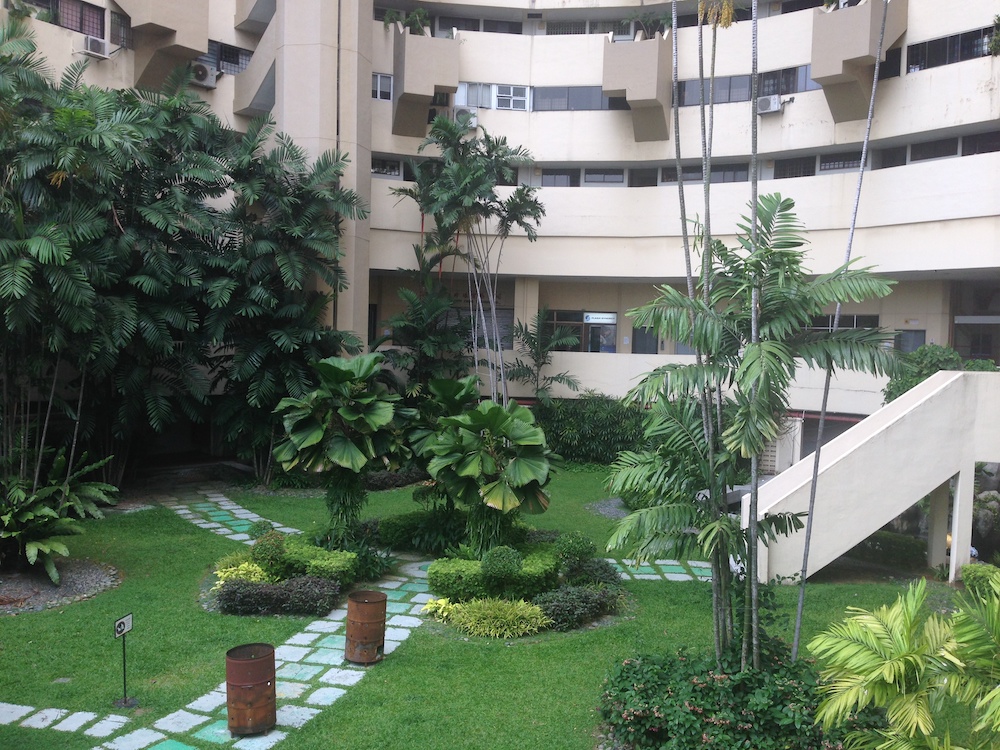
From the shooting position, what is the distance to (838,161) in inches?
733

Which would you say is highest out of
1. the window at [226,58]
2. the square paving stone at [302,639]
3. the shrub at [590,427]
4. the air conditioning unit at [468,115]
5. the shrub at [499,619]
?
the window at [226,58]

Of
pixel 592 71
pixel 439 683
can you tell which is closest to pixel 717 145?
pixel 592 71

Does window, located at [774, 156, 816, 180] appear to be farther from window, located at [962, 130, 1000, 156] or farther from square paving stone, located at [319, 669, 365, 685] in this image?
square paving stone, located at [319, 669, 365, 685]

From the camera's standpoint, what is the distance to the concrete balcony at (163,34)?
1622 centimetres

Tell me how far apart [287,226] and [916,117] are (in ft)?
42.7

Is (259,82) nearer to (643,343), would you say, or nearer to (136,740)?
(643,343)

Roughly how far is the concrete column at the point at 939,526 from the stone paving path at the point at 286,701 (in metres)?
4.39

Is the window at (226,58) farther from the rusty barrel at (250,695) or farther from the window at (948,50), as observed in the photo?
the rusty barrel at (250,695)

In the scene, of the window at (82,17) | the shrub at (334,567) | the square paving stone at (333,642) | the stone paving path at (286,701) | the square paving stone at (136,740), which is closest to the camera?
the square paving stone at (136,740)

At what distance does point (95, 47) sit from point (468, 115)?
25.7ft

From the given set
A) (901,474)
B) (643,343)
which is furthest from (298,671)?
(643,343)

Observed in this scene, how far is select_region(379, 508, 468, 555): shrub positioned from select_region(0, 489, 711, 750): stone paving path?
795 millimetres

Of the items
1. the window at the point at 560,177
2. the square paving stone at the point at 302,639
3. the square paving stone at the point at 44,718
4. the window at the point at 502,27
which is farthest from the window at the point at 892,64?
the square paving stone at the point at 44,718

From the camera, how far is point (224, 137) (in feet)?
49.8
